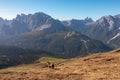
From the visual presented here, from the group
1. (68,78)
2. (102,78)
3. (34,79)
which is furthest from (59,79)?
(102,78)

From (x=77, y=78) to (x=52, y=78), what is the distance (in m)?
4.50

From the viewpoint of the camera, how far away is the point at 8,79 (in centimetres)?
4650

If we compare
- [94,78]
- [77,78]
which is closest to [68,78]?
[77,78]

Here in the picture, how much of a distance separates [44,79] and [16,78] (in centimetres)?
537

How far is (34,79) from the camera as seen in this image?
45.8 meters

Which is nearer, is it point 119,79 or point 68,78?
point 119,79

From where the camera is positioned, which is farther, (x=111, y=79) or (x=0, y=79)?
(x=0, y=79)

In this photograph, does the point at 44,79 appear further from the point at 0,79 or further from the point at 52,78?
the point at 0,79

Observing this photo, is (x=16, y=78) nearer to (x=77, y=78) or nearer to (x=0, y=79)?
(x=0, y=79)

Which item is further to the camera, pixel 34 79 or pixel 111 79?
pixel 34 79

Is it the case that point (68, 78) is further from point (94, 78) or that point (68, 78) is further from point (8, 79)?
point (8, 79)

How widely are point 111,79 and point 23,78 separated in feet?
51.5

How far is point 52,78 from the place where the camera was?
152ft

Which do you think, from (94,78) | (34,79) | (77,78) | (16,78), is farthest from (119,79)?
(16,78)
